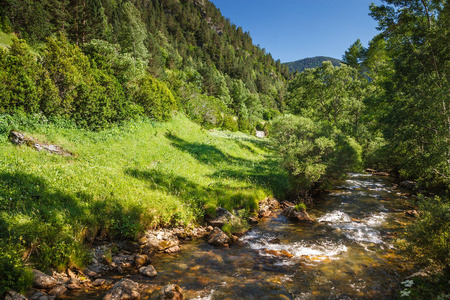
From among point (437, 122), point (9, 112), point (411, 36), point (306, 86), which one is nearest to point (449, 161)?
point (437, 122)

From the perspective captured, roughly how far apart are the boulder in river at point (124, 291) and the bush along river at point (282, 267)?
0.03 meters

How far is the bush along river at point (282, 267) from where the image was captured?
6363 mm

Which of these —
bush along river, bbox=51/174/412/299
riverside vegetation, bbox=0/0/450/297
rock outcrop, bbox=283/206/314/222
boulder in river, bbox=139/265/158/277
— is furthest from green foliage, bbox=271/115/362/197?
boulder in river, bbox=139/265/158/277

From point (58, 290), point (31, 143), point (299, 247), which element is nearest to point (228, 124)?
point (31, 143)

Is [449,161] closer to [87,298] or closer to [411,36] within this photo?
[411,36]

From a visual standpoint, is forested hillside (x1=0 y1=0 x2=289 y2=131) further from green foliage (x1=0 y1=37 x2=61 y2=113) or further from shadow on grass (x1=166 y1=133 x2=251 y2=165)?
shadow on grass (x1=166 y1=133 x2=251 y2=165)

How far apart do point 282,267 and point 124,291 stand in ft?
17.6

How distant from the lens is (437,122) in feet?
40.7

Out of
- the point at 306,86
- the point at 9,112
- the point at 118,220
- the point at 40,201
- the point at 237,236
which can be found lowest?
the point at 237,236

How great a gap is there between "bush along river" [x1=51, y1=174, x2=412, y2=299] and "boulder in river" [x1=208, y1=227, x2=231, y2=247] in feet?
0.89

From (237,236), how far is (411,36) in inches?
654

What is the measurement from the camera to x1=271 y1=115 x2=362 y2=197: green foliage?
17.3 m

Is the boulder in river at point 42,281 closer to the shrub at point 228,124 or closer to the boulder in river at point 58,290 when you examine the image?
the boulder in river at point 58,290

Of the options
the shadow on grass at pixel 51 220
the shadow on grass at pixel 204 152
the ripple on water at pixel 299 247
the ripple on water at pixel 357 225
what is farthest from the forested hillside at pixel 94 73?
the ripple on water at pixel 357 225
